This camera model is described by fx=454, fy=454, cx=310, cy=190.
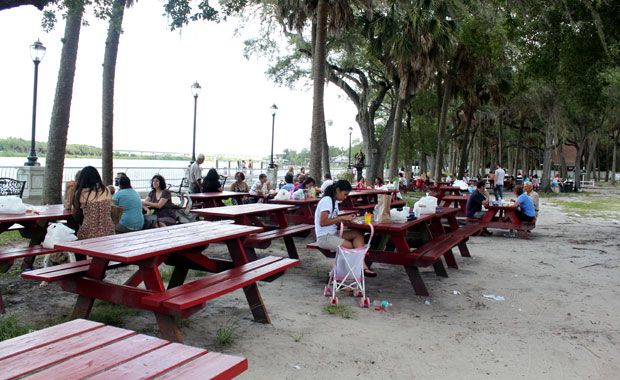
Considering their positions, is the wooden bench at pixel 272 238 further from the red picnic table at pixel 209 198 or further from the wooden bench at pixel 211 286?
the red picnic table at pixel 209 198

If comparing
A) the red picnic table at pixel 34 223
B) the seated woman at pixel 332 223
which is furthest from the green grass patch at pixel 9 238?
the seated woman at pixel 332 223

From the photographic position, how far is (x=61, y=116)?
1007 cm

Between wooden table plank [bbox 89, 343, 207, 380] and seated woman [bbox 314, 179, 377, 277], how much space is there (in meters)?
3.66

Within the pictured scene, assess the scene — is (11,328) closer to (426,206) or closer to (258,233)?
(258,233)

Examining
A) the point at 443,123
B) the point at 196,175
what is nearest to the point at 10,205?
the point at 196,175

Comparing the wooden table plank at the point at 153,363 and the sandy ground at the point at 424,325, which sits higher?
the wooden table plank at the point at 153,363

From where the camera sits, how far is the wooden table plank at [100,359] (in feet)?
6.19

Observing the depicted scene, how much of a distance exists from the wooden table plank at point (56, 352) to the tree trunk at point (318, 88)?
468 inches

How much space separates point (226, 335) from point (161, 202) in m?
4.20

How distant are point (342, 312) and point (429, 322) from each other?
93 cm

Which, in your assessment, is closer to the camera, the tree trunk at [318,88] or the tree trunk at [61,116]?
the tree trunk at [61,116]

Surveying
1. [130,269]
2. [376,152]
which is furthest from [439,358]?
[376,152]

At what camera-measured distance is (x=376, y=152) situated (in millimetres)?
27188

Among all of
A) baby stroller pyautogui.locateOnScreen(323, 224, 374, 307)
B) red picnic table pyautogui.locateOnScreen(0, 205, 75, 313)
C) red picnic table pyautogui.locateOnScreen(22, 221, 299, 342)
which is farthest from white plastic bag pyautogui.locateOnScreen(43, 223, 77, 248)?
baby stroller pyautogui.locateOnScreen(323, 224, 374, 307)
